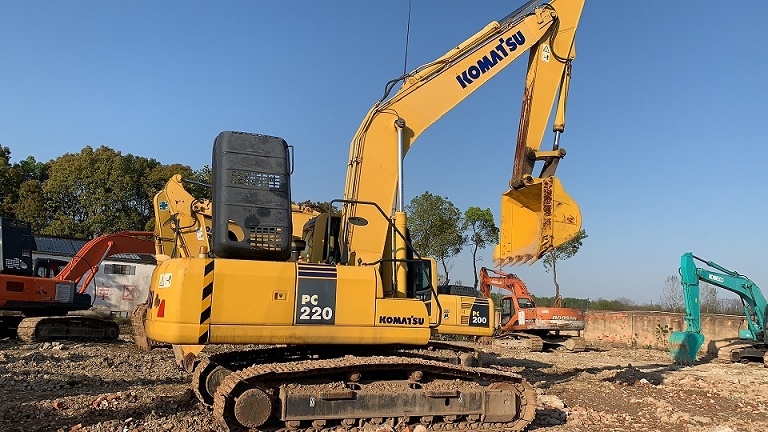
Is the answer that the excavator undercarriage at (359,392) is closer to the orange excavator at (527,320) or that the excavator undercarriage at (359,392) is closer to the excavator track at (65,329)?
the excavator track at (65,329)

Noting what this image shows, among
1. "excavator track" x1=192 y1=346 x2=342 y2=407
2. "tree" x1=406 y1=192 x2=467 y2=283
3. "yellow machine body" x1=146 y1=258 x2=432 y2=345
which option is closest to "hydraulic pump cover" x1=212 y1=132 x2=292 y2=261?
"yellow machine body" x1=146 y1=258 x2=432 y2=345

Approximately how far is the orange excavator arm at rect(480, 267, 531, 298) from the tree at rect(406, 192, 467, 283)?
1230cm

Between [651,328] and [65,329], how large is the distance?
18885 millimetres

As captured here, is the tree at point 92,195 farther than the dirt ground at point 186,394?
Yes

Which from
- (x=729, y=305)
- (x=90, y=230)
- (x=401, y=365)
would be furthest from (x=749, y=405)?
(x=90, y=230)

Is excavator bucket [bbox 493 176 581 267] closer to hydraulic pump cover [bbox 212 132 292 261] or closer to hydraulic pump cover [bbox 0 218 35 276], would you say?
hydraulic pump cover [bbox 212 132 292 261]

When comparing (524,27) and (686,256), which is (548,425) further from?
(686,256)

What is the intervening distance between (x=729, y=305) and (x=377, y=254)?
89.5 ft

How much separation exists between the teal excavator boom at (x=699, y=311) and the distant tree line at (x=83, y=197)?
26.8 m

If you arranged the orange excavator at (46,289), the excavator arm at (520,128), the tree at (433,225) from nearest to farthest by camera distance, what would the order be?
the excavator arm at (520,128)
the orange excavator at (46,289)
the tree at (433,225)

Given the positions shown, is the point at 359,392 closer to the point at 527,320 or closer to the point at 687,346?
the point at 687,346

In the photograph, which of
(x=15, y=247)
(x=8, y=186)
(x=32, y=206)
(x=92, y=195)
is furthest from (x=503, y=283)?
(x=8, y=186)

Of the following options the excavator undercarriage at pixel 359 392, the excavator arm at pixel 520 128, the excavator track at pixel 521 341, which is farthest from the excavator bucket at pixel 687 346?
the excavator undercarriage at pixel 359 392

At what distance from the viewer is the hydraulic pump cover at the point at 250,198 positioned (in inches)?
252
